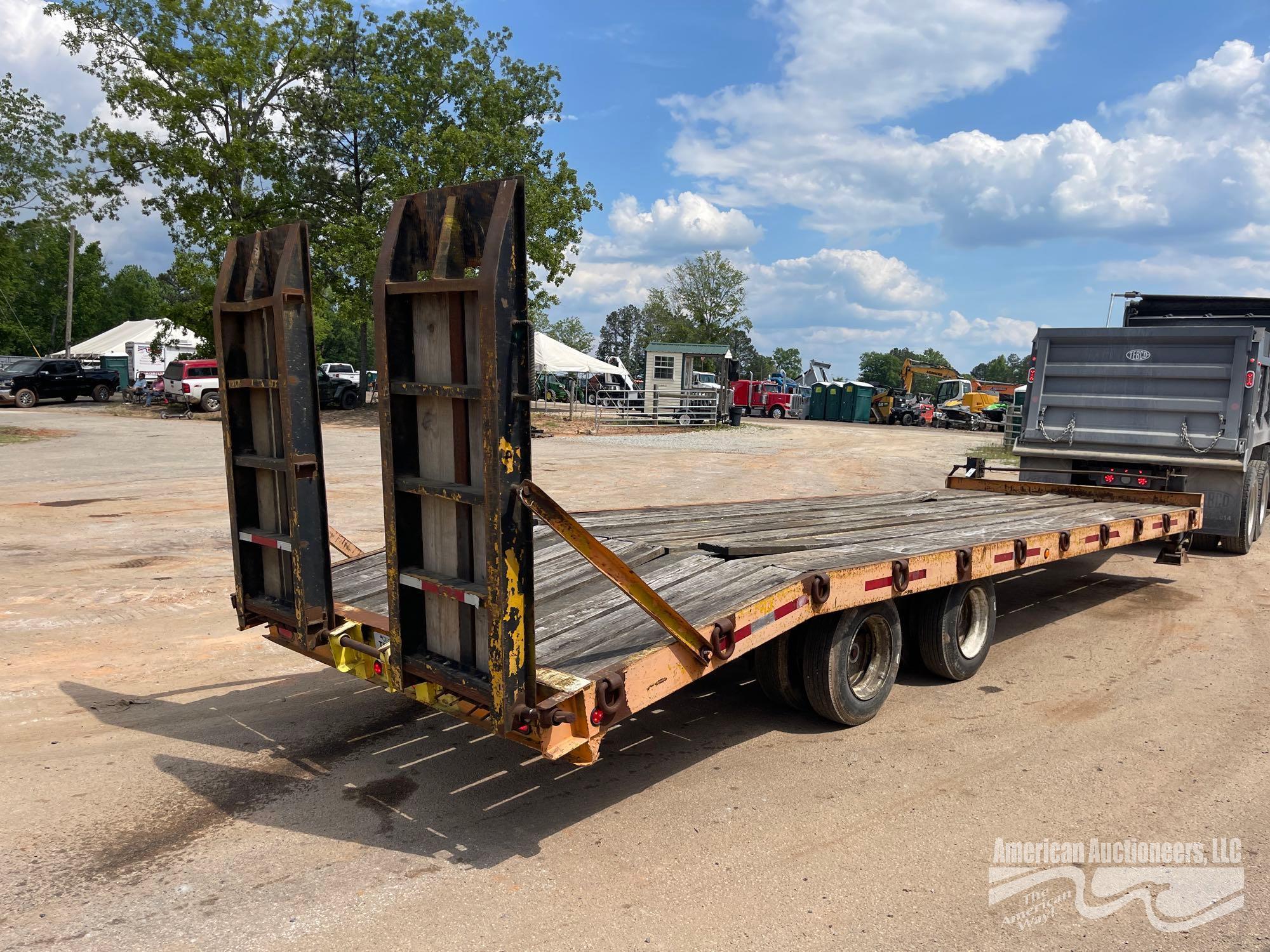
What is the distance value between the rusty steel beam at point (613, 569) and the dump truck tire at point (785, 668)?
117cm

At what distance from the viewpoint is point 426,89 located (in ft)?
99.6

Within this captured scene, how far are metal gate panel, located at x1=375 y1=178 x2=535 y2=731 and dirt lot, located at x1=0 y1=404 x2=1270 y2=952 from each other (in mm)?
754

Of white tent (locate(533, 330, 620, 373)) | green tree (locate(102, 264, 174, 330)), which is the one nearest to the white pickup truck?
white tent (locate(533, 330, 620, 373))

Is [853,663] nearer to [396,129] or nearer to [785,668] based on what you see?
[785,668]

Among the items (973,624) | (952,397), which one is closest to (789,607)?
(973,624)

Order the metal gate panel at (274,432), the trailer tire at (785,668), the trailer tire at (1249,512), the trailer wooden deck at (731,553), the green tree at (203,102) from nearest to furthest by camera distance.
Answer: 1. the metal gate panel at (274,432)
2. the trailer wooden deck at (731,553)
3. the trailer tire at (785,668)
4. the trailer tire at (1249,512)
5. the green tree at (203,102)

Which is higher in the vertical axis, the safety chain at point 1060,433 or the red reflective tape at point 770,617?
the safety chain at point 1060,433

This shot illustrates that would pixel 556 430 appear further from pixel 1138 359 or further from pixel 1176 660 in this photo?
pixel 1176 660

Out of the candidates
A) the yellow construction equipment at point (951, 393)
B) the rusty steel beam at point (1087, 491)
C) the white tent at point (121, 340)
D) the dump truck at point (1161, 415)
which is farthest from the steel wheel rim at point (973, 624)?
the white tent at point (121, 340)

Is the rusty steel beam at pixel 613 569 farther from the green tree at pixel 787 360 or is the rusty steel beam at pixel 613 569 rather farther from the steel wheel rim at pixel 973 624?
the green tree at pixel 787 360

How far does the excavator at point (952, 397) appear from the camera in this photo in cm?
4203

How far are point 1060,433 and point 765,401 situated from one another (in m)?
37.3

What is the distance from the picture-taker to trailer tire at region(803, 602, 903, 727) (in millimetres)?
4465

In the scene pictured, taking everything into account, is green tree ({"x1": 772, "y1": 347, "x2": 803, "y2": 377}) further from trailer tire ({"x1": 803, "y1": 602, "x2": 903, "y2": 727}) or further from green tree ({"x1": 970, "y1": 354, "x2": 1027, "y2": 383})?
trailer tire ({"x1": 803, "y1": 602, "x2": 903, "y2": 727})
